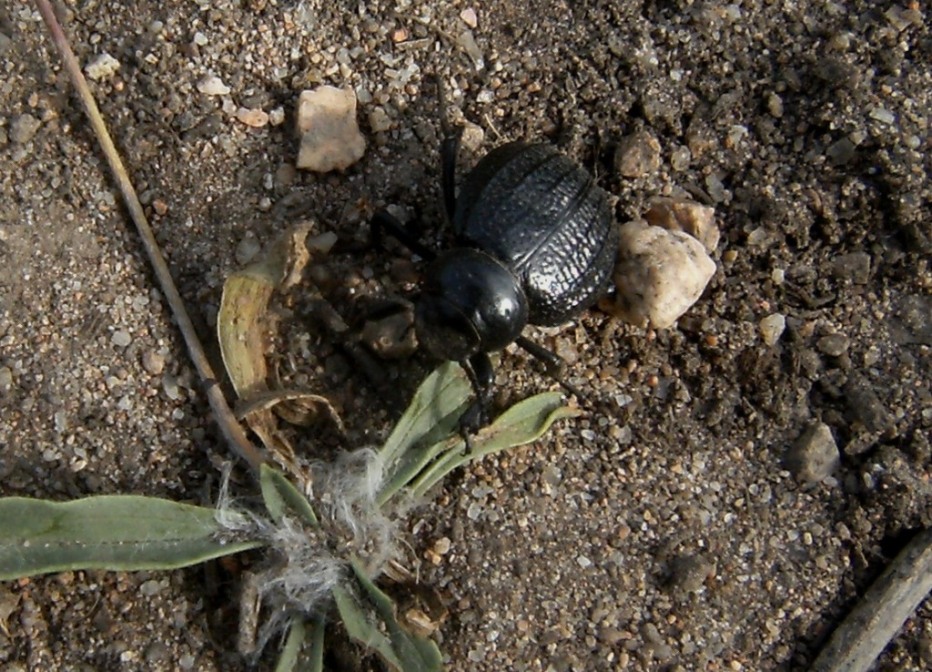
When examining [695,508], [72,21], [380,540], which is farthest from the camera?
[72,21]

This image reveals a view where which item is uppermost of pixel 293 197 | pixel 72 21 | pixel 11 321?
pixel 72 21

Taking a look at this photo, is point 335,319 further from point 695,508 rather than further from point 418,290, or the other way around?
point 695,508

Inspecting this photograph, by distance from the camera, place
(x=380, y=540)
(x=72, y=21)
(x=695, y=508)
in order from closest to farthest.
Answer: (x=380, y=540)
(x=695, y=508)
(x=72, y=21)

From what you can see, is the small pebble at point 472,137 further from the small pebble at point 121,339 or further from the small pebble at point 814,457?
the small pebble at point 814,457

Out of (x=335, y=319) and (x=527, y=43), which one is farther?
(x=527, y=43)

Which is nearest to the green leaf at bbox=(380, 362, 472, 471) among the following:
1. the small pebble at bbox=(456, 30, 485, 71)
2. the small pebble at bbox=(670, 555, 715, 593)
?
the small pebble at bbox=(670, 555, 715, 593)

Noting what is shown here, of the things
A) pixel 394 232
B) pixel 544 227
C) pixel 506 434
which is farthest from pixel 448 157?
pixel 506 434

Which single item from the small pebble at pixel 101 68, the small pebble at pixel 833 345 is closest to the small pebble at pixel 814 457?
the small pebble at pixel 833 345

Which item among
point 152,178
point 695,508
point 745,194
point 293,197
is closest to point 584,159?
point 745,194
